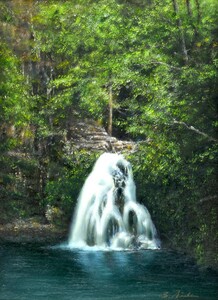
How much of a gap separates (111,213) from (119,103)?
666 centimetres

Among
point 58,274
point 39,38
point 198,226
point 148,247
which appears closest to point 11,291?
point 58,274

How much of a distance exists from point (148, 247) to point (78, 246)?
262 centimetres

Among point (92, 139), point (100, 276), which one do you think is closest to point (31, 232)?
point (92, 139)

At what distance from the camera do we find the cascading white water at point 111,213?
20.9 meters

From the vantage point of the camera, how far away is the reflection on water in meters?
12.9

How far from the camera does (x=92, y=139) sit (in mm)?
25641

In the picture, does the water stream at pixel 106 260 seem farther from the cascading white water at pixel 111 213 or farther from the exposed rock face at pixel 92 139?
the exposed rock face at pixel 92 139

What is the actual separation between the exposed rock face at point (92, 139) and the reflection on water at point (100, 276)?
637cm

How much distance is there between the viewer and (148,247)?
2003 cm
